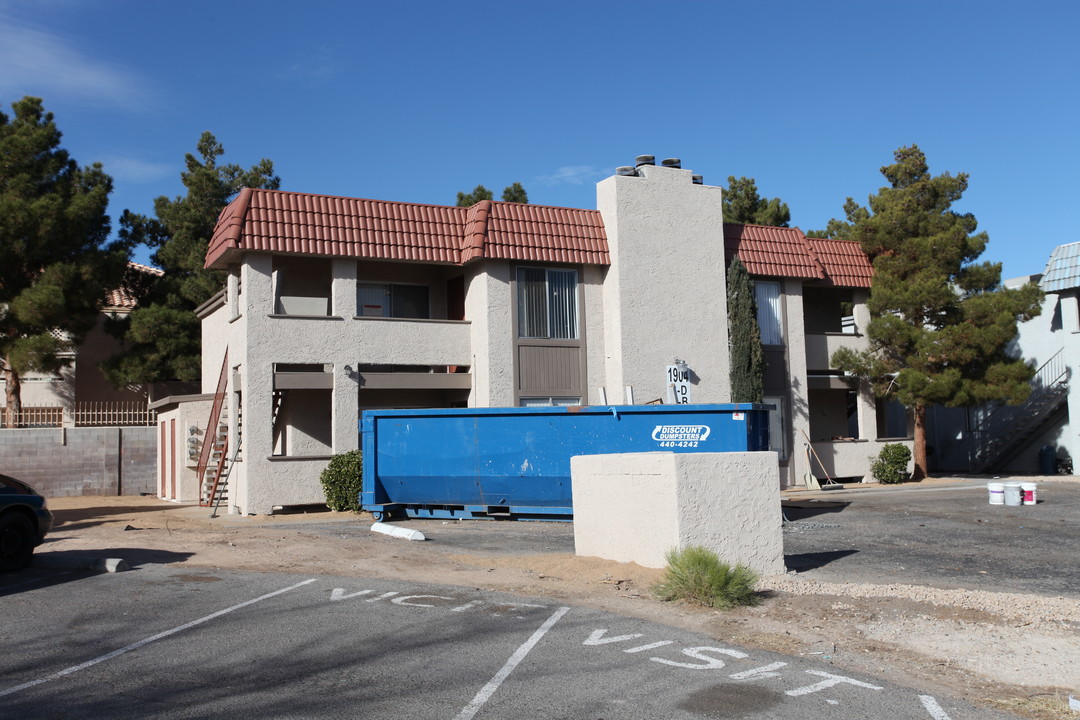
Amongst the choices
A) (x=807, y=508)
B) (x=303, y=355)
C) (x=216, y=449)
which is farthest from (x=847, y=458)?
(x=216, y=449)

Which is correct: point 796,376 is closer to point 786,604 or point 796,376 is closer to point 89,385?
point 786,604

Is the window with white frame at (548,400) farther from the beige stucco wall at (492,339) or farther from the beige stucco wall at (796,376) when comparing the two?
the beige stucco wall at (796,376)

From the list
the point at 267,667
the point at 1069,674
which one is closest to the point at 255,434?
the point at 267,667

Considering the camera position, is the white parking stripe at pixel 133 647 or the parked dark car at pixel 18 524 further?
the parked dark car at pixel 18 524

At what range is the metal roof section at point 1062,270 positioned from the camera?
2845 centimetres

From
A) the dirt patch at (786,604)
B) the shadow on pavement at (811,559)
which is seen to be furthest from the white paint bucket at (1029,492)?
the dirt patch at (786,604)

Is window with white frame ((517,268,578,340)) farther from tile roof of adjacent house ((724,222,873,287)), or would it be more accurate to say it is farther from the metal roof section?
the metal roof section

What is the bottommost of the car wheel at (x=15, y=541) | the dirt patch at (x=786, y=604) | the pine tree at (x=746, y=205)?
the dirt patch at (x=786, y=604)

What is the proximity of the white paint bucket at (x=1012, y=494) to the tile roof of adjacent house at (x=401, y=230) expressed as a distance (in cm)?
1021

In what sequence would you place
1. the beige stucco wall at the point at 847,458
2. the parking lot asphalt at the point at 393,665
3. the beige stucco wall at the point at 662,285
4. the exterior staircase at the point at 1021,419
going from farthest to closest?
1. the exterior staircase at the point at 1021,419
2. the beige stucco wall at the point at 847,458
3. the beige stucco wall at the point at 662,285
4. the parking lot asphalt at the point at 393,665

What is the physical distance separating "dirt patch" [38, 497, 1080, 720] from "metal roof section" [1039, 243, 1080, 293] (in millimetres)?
19820

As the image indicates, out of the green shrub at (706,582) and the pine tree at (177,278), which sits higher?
the pine tree at (177,278)

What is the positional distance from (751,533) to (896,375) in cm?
1780

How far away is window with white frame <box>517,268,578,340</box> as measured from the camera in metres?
23.6
